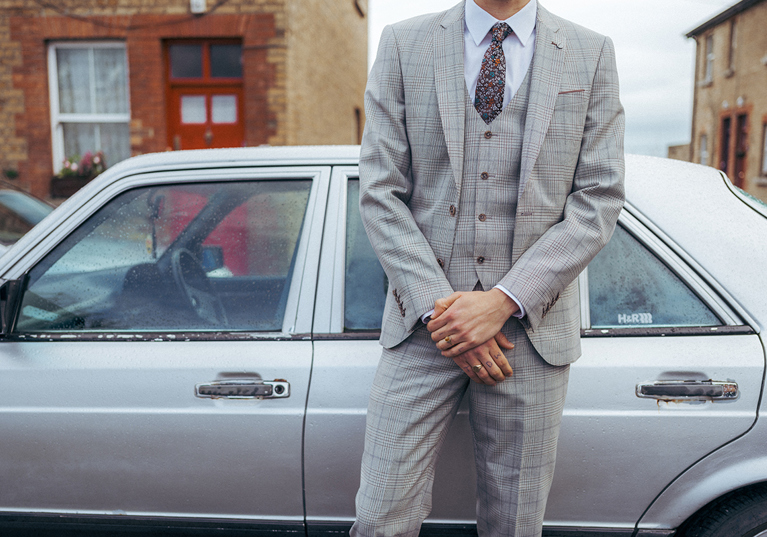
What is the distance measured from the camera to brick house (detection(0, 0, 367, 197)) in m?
8.17

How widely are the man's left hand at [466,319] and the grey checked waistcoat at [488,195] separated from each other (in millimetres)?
84

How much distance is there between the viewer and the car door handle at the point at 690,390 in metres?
1.70

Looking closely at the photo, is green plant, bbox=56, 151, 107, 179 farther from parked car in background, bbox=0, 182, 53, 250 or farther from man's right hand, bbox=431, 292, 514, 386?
man's right hand, bbox=431, 292, 514, 386

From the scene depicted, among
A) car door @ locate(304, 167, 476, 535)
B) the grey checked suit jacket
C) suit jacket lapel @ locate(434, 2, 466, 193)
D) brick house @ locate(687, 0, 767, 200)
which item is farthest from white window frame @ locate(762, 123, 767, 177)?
suit jacket lapel @ locate(434, 2, 466, 193)

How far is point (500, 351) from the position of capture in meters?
1.43

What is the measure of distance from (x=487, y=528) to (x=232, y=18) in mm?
8007

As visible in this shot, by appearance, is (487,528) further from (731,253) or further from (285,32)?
Result: (285,32)

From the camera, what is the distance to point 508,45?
1515 millimetres

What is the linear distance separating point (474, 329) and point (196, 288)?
111 centimetres

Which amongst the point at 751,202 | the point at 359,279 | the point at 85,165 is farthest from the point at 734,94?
the point at 359,279

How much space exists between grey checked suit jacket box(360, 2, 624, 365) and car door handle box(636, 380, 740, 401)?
14.0 inches

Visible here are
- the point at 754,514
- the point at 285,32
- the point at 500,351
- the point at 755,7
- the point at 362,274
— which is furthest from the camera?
the point at 755,7

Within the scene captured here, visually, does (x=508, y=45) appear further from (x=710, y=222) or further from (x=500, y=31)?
(x=710, y=222)

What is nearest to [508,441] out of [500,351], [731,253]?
[500,351]
